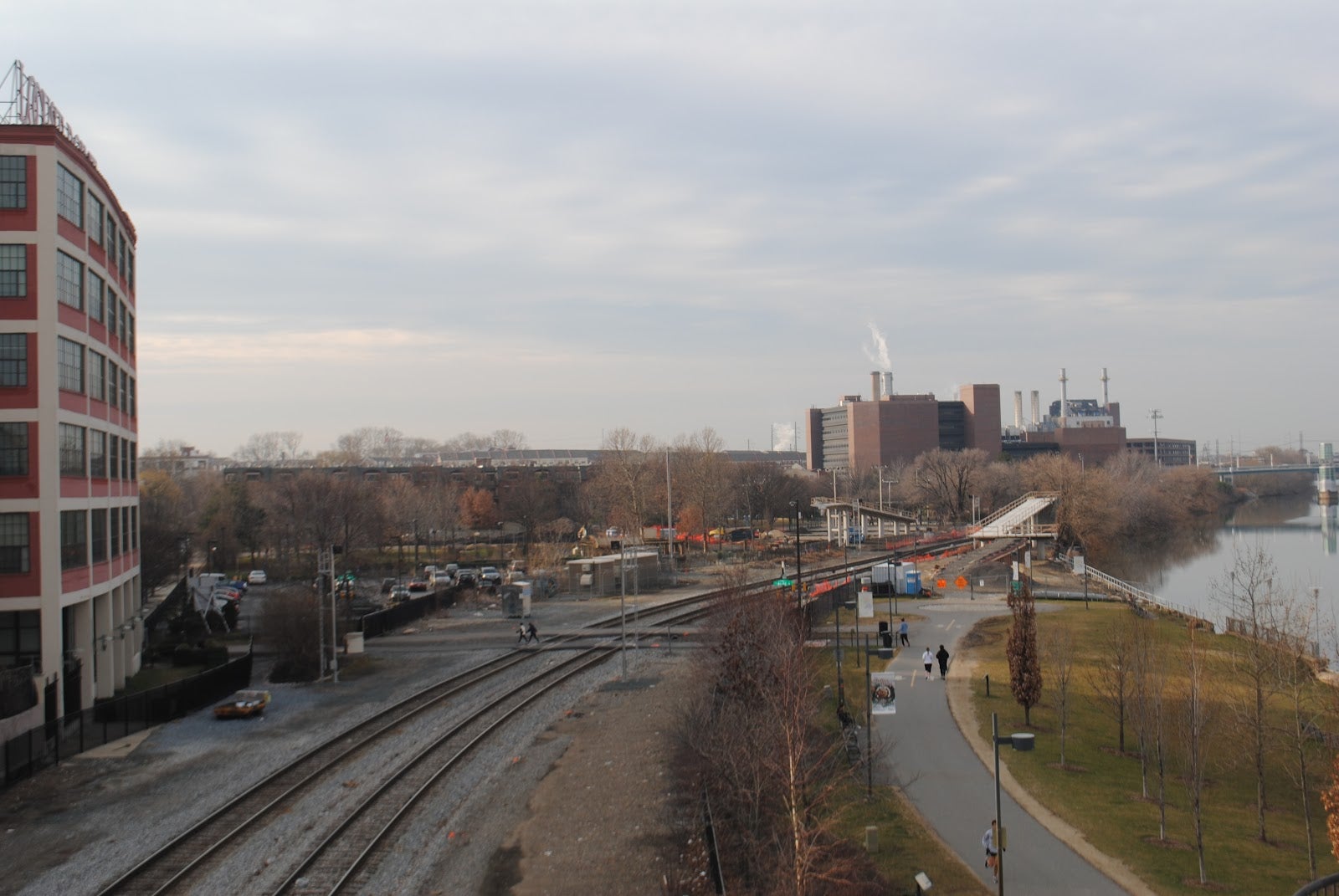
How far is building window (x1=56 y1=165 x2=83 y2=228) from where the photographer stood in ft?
99.6

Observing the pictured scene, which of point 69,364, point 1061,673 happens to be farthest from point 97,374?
point 1061,673

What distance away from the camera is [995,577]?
6619 cm

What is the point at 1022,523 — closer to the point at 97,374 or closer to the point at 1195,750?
the point at 1195,750

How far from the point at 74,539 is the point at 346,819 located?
1649 cm

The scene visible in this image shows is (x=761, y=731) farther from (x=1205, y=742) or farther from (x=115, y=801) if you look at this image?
(x=115, y=801)

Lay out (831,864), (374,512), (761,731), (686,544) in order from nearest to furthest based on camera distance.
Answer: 1. (831,864)
2. (761,731)
3. (374,512)
4. (686,544)

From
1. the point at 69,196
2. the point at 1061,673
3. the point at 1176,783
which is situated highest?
the point at 69,196

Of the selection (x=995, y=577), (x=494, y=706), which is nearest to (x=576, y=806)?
(x=494, y=706)

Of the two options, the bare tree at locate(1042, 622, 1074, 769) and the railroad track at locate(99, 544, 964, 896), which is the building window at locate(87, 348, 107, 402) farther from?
the bare tree at locate(1042, 622, 1074, 769)

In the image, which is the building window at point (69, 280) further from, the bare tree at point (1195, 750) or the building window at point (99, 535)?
the bare tree at point (1195, 750)

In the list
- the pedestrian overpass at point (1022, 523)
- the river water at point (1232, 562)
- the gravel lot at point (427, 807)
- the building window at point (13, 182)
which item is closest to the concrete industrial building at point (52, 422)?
the building window at point (13, 182)

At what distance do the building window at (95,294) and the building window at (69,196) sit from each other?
80.6 inches

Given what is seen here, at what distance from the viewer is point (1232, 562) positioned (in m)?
77.5

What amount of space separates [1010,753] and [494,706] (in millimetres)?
15561
